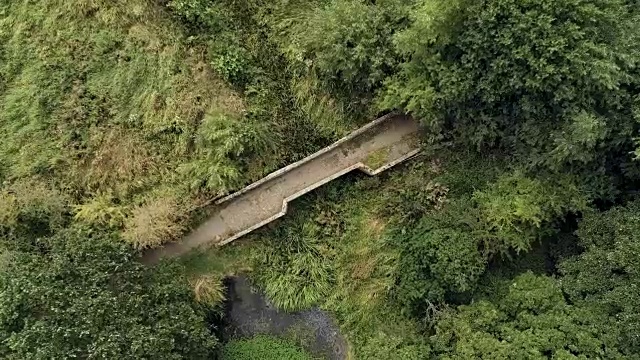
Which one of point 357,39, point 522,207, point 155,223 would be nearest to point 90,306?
point 155,223

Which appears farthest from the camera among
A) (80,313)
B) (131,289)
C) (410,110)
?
(410,110)

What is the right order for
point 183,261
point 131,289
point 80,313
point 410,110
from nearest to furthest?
1. point 80,313
2. point 131,289
3. point 410,110
4. point 183,261

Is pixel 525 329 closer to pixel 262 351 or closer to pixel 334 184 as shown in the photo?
pixel 334 184

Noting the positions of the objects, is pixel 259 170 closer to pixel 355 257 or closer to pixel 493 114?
pixel 355 257

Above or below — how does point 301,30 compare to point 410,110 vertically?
above

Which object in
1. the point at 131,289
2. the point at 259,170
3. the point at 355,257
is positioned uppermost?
the point at 259,170

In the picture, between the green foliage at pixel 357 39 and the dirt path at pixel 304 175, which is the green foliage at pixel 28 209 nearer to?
the dirt path at pixel 304 175

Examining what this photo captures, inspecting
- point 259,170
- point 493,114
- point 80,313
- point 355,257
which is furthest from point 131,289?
point 493,114
